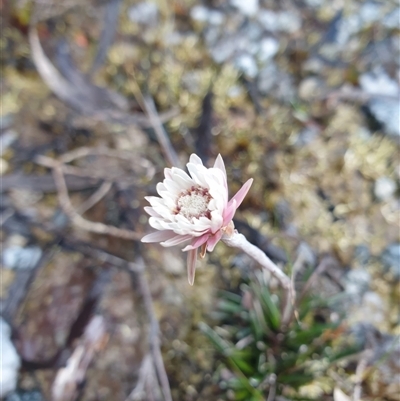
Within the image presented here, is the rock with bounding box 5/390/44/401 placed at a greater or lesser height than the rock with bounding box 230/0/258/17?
lesser

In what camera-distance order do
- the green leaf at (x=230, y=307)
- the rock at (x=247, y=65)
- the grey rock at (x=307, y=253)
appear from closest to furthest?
the green leaf at (x=230, y=307) < the grey rock at (x=307, y=253) < the rock at (x=247, y=65)

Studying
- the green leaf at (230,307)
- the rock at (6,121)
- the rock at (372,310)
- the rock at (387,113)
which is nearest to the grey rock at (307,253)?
the rock at (372,310)

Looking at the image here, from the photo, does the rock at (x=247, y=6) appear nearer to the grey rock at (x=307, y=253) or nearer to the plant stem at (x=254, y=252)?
the grey rock at (x=307, y=253)

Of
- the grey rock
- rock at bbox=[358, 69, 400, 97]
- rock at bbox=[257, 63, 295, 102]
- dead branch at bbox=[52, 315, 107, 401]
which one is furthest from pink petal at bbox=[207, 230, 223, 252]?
rock at bbox=[358, 69, 400, 97]

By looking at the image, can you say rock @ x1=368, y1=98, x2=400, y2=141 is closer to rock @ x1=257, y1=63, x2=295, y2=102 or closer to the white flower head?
rock @ x1=257, y1=63, x2=295, y2=102

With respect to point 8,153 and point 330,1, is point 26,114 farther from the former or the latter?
point 330,1

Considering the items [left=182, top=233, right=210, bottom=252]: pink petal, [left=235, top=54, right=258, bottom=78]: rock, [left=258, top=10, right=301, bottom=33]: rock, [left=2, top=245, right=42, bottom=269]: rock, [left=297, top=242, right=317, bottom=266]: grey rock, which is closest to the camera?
[left=182, top=233, right=210, bottom=252]: pink petal

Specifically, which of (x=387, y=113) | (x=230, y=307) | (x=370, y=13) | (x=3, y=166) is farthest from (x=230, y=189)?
(x=370, y=13)
